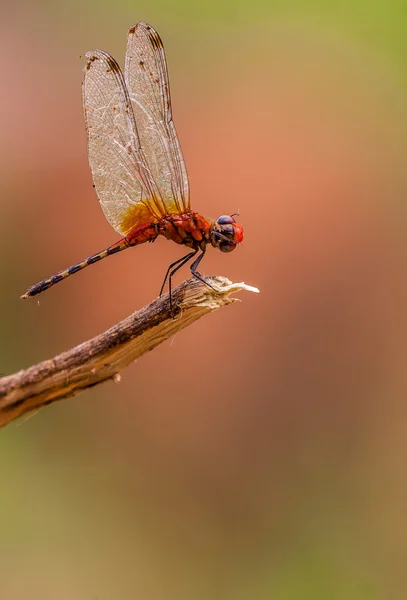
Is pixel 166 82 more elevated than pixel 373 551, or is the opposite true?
pixel 166 82

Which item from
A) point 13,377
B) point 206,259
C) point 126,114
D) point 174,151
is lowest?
point 13,377

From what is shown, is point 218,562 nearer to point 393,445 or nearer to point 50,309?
point 393,445

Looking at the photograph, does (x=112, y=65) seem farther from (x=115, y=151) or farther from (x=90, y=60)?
(x=115, y=151)

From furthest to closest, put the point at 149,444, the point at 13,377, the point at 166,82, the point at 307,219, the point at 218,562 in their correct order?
the point at 307,219 → the point at 149,444 → the point at 218,562 → the point at 166,82 → the point at 13,377

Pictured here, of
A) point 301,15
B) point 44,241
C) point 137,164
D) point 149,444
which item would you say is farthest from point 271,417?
point 301,15

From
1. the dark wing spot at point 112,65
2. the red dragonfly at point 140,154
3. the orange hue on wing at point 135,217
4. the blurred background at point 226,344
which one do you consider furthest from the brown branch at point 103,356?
the blurred background at point 226,344

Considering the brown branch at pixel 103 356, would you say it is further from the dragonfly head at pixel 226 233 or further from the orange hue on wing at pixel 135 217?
the orange hue on wing at pixel 135 217

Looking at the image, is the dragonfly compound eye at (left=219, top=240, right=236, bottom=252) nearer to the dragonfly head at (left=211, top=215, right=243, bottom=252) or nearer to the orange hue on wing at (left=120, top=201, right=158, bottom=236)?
the dragonfly head at (left=211, top=215, right=243, bottom=252)

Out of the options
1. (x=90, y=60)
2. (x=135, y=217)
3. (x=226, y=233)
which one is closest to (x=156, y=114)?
(x=90, y=60)
